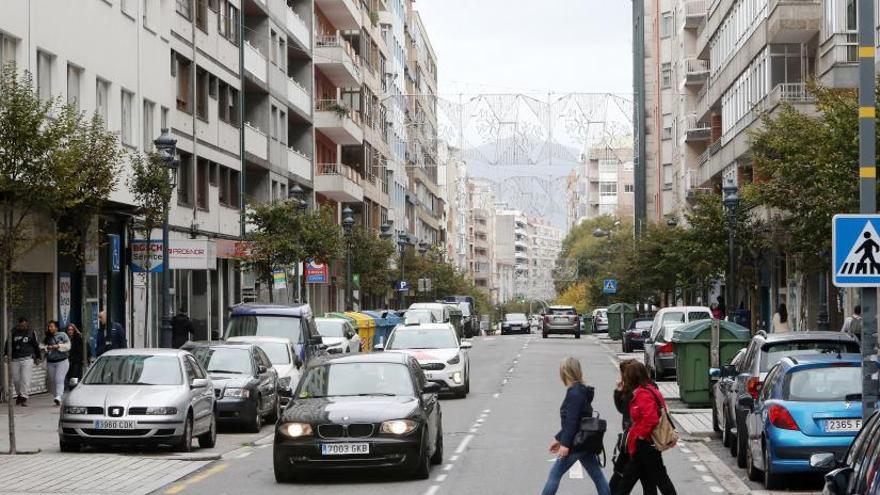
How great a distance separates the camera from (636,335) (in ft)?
194

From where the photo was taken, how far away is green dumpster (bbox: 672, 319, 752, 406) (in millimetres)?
31812

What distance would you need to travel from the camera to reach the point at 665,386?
4012 centimetres

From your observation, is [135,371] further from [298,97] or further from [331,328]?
[298,97]

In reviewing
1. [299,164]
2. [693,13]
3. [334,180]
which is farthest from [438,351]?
[693,13]

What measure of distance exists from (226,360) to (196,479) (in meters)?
8.29

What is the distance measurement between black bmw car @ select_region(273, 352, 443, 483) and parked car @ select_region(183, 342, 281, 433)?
22.2ft

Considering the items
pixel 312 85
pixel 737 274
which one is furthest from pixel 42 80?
pixel 312 85

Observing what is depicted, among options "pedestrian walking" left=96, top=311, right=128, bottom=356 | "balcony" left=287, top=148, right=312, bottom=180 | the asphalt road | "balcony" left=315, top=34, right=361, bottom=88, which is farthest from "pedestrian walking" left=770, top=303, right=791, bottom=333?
"balcony" left=315, top=34, right=361, bottom=88

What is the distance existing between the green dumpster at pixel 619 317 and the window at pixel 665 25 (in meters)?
31.0

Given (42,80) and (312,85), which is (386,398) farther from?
(312,85)

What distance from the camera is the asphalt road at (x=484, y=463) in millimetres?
17938

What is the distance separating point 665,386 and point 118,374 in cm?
2015

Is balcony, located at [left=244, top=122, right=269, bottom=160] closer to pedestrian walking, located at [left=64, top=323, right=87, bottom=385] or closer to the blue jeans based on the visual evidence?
pedestrian walking, located at [left=64, top=323, right=87, bottom=385]

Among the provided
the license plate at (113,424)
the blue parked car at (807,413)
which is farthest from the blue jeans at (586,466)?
the license plate at (113,424)
